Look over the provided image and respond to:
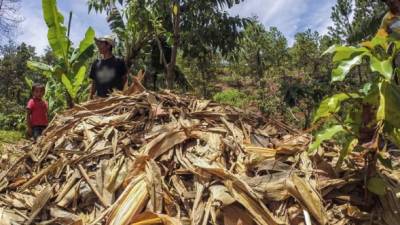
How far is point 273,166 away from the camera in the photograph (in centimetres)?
238

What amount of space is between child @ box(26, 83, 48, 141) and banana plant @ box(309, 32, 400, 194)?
4.20 meters

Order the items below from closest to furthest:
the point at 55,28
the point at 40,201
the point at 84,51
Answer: the point at 40,201
the point at 55,28
the point at 84,51

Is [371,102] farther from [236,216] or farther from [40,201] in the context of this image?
[40,201]

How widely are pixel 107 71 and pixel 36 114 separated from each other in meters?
1.58

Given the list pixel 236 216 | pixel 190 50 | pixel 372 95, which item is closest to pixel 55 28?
pixel 190 50

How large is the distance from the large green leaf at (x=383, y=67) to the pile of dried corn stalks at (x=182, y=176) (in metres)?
0.57

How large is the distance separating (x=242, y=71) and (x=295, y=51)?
5.89 metres

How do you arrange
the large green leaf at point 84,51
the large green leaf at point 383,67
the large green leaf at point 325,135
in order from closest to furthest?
the large green leaf at point 383,67 → the large green leaf at point 325,135 → the large green leaf at point 84,51

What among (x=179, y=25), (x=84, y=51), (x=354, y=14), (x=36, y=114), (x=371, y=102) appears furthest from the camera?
(x=354, y=14)

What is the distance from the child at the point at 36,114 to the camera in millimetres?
5668

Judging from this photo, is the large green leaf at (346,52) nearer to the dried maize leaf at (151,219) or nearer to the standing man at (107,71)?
the dried maize leaf at (151,219)

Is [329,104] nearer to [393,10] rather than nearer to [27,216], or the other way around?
[393,10]

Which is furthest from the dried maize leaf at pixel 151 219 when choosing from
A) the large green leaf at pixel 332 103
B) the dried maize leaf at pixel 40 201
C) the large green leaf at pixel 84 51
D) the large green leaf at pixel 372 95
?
the large green leaf at pixel 84 51

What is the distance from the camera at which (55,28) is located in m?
6.20
